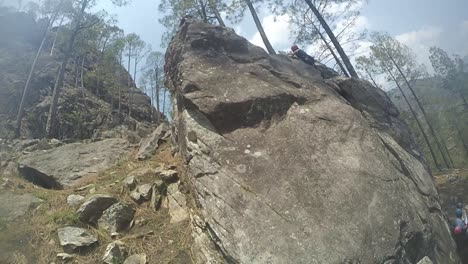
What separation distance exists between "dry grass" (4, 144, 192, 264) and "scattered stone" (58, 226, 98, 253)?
103 mm

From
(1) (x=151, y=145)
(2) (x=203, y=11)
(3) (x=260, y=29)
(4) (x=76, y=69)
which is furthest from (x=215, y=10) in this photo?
(4) (x=76, y=69)

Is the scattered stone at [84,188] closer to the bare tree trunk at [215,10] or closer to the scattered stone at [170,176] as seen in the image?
the scattered stone at [170,176]

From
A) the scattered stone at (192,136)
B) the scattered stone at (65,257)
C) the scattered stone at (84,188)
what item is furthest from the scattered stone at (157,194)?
the scattered stone at (65,257)

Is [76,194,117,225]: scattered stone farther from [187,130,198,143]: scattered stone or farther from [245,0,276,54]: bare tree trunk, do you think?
[245,0,276,54]: bare tree trunk

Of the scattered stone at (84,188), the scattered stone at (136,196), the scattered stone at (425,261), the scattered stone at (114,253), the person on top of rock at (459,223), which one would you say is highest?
the scattered stone at (136,196)

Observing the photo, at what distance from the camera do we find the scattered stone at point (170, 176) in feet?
23.2

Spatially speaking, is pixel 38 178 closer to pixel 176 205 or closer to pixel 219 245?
pixel 176 205

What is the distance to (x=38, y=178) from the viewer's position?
8961 mm

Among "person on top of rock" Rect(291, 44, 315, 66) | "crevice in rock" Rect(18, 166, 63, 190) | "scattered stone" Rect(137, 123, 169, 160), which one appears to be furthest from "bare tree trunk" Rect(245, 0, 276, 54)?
"crevice in rock" Rect(18, 166, 63, 190)

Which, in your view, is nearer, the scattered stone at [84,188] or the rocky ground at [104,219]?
the rocky ground at [104,219]

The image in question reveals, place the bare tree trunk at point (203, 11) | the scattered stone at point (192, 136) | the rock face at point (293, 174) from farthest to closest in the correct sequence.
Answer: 1. the bare tree trunk at point (203, 11)
2. the scattered stone at point (192, 136)
3. the rock face at point (293, 174)

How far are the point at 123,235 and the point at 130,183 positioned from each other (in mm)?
1449

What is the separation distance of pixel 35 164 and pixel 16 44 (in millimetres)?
43061

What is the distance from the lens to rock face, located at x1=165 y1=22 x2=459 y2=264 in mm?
5027
